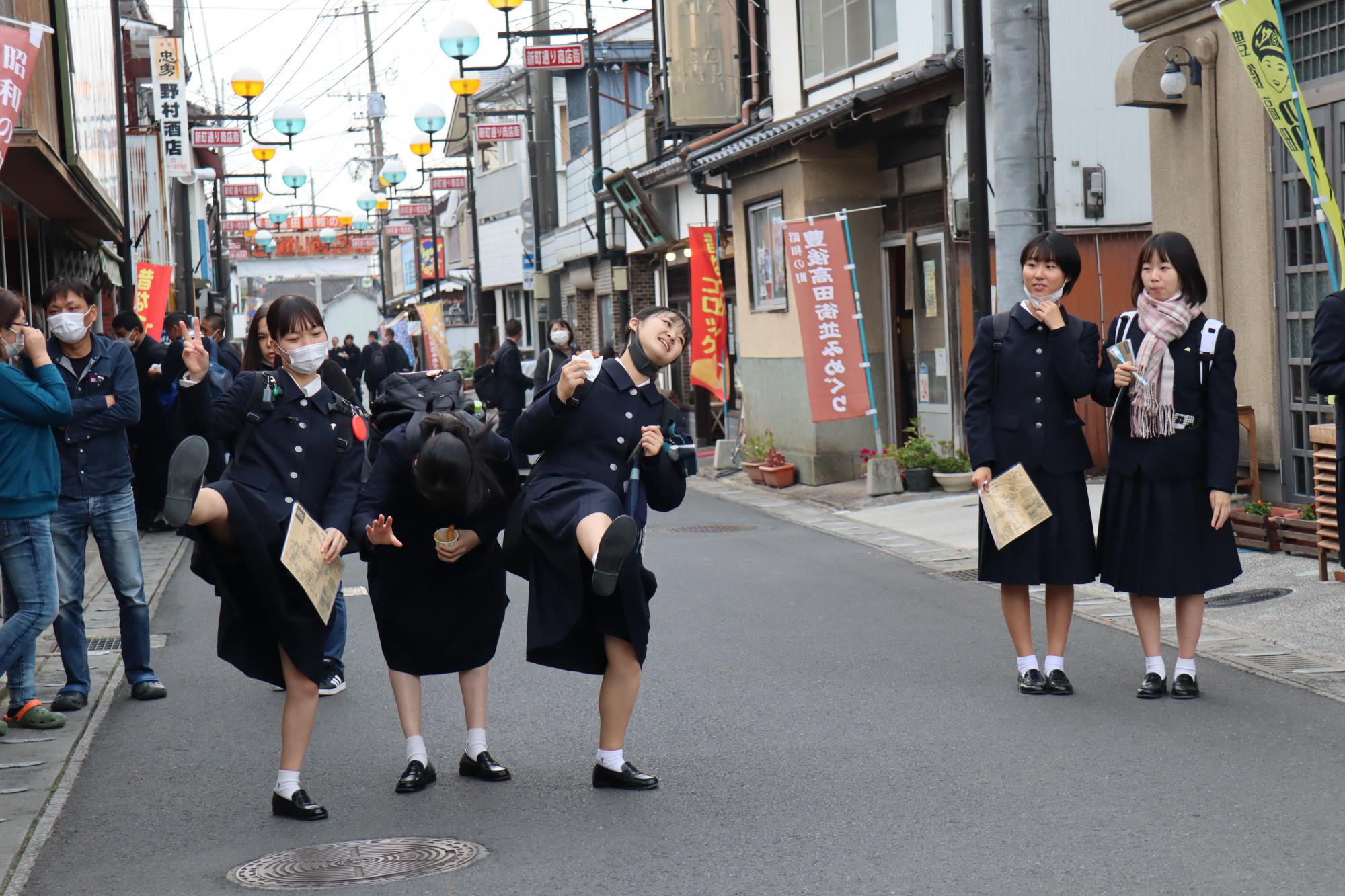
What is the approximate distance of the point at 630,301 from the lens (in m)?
28.9

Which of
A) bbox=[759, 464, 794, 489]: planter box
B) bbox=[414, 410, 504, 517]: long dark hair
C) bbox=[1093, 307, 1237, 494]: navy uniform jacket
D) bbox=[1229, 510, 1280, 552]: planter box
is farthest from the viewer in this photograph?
bbox=[759, 464, 794, 489]: planter box

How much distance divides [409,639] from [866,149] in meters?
13.3

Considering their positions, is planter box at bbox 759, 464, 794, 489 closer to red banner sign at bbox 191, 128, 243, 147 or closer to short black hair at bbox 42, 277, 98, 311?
short black hair at bbox 42, 277, 98, 311

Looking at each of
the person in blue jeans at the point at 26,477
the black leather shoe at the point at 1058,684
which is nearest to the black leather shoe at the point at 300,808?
the person in blue jeans at the point at 26,477

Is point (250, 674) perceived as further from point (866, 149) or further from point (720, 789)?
point (866, 149)

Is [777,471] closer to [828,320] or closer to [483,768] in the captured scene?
[828,320]

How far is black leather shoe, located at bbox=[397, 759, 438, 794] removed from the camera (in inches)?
216

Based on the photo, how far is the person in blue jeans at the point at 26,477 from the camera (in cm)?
622

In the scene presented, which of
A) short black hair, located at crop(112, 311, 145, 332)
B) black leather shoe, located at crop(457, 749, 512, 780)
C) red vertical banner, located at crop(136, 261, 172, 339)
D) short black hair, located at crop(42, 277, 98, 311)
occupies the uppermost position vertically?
red vertical banner, located at crop(136, 261, 172, 339)

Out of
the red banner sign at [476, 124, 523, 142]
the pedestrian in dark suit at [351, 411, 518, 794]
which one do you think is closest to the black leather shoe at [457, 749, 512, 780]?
the pedestrian in dark suit at [351, 411, 518, 794]

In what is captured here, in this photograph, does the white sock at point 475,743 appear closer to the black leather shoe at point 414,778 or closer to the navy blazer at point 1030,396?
the black leather shoe at point 414,778

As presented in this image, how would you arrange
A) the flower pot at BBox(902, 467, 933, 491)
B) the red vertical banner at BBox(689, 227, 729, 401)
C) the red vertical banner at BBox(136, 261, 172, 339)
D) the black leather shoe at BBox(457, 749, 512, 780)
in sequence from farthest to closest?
the red vertical banner at BBox(689, 227, 729, 401) → the red vertical banner at BBox(136, 261, 172, 339) → the flower pot at BBox(902, 467, 933, 491) → the black leather shoe at BBox(457, 749, 512, 780)

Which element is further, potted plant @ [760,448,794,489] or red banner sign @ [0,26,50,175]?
potted plant @ [760,448,794,489]

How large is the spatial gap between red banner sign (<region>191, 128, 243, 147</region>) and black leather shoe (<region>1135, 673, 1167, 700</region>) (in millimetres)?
25512
